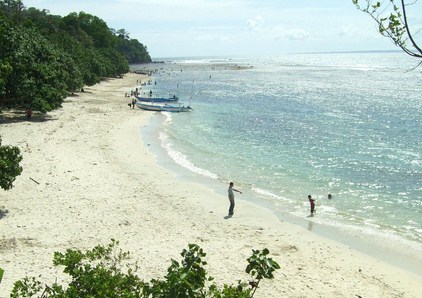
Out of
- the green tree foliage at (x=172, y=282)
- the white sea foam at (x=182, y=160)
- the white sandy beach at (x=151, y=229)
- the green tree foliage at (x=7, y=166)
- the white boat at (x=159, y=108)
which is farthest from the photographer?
the white boat at (x=159, y=108)

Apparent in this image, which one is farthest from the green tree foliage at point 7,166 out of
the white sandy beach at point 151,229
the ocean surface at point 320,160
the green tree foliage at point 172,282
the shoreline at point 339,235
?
the green tree foliage at point 172,282

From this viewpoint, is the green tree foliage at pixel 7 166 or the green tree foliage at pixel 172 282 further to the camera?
the green tree foliage at pixel 7 166

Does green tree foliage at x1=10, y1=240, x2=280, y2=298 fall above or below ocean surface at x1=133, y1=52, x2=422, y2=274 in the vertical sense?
above

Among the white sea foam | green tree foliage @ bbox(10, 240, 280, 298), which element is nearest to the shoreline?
the white sea foam

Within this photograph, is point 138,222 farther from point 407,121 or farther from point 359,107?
point 359,107

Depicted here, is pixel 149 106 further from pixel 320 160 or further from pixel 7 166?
pixel 7 166

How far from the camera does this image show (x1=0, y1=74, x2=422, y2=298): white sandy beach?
44.1ft

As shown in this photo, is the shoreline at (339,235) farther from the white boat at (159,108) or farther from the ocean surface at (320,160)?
the white boat at (159,108)

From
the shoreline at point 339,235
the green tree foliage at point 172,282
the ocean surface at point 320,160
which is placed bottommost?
the shoreline at point 339,235

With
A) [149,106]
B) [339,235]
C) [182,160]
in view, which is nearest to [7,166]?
[339,235]

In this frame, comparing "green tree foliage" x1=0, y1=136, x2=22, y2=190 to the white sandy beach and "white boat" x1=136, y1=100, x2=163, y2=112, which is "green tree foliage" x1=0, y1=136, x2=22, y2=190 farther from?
"white boat" x1=136, y1=100, x2=163, y2=112

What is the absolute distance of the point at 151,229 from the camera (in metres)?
17.1

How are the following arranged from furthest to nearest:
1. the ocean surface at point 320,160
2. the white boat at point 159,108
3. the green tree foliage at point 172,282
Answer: the white boat at point 159,108 < the ocean surface at point 320,160 < the green tree foliage at point 172,282

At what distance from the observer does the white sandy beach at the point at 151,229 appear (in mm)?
13438
